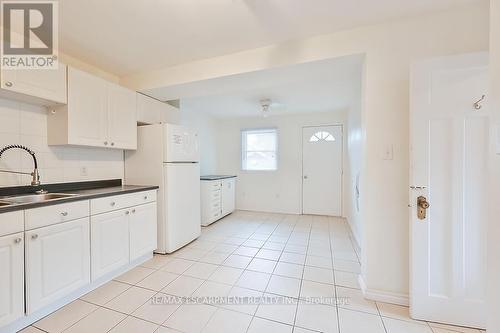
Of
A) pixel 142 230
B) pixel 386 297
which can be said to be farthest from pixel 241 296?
pixel 142 230

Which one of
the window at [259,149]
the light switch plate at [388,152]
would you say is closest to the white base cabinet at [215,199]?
the window at [259,149]

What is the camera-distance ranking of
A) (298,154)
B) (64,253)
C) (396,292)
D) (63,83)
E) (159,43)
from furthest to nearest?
(298,154)
(159,43)
(63,83)
(396,292)
(64,253)

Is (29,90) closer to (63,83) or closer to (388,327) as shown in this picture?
(63,83)

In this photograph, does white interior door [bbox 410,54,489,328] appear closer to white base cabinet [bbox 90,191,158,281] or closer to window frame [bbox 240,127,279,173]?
white base cabinet [bbox 90,191,158,281]

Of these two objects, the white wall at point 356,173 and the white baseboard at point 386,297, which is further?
the white wall at point 356,173

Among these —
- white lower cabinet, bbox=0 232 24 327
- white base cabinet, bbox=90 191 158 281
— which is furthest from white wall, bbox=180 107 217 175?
white lower cabinet, bbox=0 232 24 327

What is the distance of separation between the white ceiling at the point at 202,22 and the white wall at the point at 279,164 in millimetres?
2914

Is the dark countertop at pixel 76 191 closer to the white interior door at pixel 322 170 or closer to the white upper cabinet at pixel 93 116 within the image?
the white upper cabinet at pixel 93 116

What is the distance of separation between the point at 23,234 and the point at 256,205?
4.15m

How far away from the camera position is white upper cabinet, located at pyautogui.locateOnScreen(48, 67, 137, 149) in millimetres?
1981

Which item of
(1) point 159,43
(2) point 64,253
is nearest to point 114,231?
(2) point 64,253

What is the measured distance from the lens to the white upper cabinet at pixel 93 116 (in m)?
1.98

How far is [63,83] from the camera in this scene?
1908 mm

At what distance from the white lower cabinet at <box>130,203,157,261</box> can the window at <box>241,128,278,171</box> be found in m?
3.02
